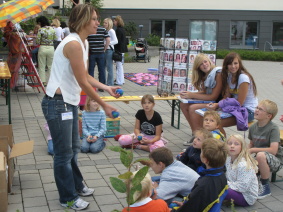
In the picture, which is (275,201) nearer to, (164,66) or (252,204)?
(252,204)

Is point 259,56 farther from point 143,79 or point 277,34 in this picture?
point 143,79

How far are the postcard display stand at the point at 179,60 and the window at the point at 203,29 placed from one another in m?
18.2

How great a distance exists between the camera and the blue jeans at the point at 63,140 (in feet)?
13.0

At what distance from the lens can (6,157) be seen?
459cm

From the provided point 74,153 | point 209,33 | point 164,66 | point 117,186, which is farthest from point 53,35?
point 209,33

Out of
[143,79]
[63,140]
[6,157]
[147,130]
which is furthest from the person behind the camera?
[143,79]

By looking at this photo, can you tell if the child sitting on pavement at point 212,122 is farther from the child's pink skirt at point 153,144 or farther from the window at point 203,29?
the window at point 203,29

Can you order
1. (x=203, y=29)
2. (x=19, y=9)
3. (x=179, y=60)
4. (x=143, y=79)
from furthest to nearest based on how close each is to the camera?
(x=203, y=29), (x=143, y=79), (x=179, y=60), (x=19, y=9)

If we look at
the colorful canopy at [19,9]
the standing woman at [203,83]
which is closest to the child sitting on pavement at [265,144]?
the standing woman at [203,83]

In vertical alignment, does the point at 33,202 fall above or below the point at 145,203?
below

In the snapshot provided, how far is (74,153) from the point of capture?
14.4ft

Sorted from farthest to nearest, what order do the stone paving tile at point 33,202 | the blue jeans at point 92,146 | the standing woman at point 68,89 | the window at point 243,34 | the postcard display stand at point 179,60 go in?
the window at point 243,34 < the postcard display stand at point 179,60 < the blue jeans at point 92,146 < the stone paving tile at point 33,202 < the standing woman at point 68,89

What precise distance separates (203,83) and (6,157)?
319cm

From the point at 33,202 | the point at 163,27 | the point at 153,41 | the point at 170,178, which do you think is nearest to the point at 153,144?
the point at 170,178
